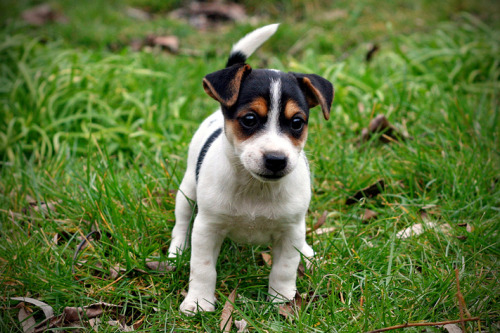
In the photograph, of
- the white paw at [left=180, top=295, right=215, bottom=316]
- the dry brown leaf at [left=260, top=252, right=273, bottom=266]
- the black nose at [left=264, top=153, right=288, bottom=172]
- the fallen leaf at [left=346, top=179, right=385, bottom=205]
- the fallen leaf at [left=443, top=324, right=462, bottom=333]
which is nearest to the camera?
the black nose at [left=264, top=153, right=288, bottom=172]

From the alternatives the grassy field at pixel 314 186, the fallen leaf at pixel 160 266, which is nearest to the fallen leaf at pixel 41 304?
the grassy field at pixel 314 186

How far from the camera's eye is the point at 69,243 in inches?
140

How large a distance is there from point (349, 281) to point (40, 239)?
240 cm

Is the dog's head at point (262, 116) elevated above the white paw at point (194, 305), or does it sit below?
above

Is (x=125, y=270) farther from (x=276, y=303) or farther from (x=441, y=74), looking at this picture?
(x=441, y=74)

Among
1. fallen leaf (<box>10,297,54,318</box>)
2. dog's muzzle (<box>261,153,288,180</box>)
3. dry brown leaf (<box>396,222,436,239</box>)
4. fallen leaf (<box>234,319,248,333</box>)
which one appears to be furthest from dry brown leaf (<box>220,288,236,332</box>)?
dry brown leaf (<box>396,222,436,239</box>)

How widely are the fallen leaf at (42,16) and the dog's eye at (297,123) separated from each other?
8120mm

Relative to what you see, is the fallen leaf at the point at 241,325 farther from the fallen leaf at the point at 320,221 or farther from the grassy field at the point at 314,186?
the fallen leaf at the point at 320,221

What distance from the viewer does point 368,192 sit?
4.25m

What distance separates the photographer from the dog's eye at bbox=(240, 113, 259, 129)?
2.75 m

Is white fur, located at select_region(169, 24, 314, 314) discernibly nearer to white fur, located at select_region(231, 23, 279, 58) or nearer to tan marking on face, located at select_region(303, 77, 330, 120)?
white fur, located at select_region(231, 23, 279, 58)

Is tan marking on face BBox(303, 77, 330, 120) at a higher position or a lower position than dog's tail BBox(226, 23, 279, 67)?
lower

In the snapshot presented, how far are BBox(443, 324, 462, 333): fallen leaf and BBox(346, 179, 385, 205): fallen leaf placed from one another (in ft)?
5.23

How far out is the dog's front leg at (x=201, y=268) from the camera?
305cm
